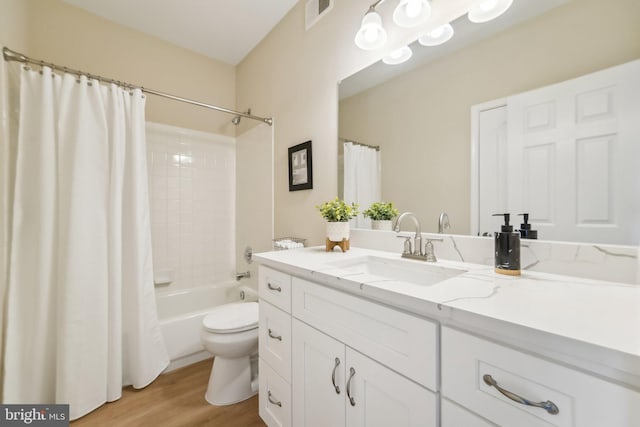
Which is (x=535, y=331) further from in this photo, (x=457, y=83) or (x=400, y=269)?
(x=457, y=83)

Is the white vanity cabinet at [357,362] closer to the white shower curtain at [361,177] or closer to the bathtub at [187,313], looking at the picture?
the white shower curtain at [361,177]

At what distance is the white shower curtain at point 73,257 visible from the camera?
135cm

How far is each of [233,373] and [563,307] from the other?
161 cm

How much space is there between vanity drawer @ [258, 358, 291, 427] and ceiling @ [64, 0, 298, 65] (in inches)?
90.4

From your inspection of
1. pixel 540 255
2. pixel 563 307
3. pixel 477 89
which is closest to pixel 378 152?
pixel 477 89

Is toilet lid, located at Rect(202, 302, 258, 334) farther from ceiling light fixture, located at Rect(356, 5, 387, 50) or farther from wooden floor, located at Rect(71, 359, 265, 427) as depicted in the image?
ceiling light fixture, located at Rect(356, 5, 387, 50)

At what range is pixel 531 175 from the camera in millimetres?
884

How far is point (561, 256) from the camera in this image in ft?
2.68

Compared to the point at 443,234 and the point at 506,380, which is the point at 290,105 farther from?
the point at 506,380

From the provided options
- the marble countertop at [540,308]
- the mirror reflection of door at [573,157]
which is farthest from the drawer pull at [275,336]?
the mirror reflection of door at [573,157]

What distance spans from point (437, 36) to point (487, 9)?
0.19 meters

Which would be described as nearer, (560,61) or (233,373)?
(560,61)

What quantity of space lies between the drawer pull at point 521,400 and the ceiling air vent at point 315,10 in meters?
1.91

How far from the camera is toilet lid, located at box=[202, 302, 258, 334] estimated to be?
1.48 m
